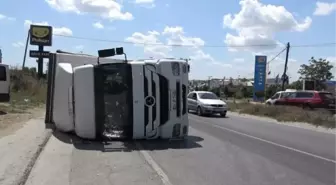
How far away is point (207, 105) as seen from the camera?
93.7 ft

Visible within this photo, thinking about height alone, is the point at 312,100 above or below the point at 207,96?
below

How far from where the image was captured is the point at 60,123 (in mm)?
14109

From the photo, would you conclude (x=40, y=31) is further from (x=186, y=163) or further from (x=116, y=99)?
(x=186, y=163)

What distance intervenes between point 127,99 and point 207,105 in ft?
53.8

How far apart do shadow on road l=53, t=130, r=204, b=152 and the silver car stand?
47.8ft

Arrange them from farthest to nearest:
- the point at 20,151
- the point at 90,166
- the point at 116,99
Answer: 1. the point at 116,99
2. the point at 20,151
3. the point at 90,166

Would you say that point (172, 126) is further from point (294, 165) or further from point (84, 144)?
point (294, 165)

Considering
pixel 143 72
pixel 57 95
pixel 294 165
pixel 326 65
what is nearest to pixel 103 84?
pixel 143 72

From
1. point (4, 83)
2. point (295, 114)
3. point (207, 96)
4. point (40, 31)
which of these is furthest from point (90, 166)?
point (40, 31)

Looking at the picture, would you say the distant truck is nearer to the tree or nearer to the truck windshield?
the truck windshield

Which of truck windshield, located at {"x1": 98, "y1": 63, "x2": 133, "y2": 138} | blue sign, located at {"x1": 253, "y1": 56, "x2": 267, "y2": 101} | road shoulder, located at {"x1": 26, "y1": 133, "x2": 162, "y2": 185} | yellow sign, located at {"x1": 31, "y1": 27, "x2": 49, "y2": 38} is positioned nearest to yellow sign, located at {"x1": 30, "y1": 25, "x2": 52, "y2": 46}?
yellow sign, located at {"x1": 31, "y1": 27, "x2": 49, "y2": 38}

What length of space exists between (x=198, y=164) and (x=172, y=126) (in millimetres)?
3676

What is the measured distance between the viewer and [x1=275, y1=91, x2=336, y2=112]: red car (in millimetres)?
31547

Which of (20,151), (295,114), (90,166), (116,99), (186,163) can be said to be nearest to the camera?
(90,166)
